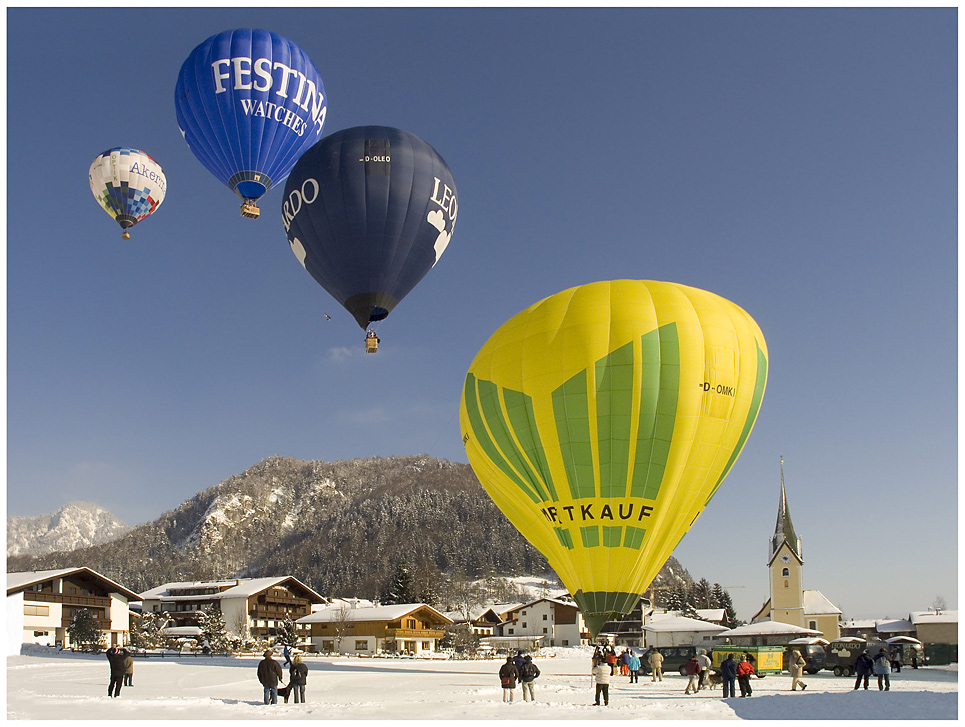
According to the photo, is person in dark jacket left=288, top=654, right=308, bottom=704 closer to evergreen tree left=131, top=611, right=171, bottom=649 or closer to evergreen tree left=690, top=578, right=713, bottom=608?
evergreen tree left=131, top=611, right=171, bottom=649

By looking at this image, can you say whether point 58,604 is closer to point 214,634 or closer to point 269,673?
point 214,634

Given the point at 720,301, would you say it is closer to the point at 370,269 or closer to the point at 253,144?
the point at 370,269

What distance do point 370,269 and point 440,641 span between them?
45892 millimetres

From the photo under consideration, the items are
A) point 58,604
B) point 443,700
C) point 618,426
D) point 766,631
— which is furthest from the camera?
point 58,604

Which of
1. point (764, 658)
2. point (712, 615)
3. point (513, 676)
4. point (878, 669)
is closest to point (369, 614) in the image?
point (764, 658)

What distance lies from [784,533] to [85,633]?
61.3 metres

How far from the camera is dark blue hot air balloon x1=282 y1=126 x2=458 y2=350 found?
26.5 m

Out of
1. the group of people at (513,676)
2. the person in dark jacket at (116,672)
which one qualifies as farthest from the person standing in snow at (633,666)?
the person in dark jacket at (116,672)

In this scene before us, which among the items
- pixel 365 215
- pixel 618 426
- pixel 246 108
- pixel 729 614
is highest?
pixel 246 108

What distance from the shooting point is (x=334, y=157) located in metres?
26.9

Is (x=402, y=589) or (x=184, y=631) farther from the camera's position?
(x=402, y=589)

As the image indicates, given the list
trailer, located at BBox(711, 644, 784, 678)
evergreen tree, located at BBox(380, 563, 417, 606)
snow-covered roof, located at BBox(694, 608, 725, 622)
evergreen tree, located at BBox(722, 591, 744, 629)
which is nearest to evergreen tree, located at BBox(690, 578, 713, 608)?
evergreen tree, located at BBox(722, 591, 744, 629)

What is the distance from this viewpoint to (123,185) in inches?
1529

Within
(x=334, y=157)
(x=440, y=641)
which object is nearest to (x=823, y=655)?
(x=334, y=157)
